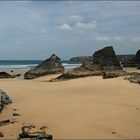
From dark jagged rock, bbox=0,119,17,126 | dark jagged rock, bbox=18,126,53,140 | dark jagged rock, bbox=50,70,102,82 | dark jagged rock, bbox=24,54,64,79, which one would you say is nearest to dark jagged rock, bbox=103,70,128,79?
dark jagged rock, bbox=50,70,102,82

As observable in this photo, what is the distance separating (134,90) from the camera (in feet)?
54.1

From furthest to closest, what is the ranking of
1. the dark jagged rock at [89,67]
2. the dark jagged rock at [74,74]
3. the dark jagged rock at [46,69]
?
1. the dark jagged rock at [46,69]
2. the dark jagged rock at [89,67]
3. the dark jagged rock at [74,74]

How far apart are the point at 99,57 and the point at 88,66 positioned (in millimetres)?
2139

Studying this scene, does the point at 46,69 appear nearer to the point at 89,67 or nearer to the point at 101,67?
the point at 89,67

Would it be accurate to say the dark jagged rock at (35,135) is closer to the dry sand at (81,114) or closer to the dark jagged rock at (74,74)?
the dry sand at (81,114)

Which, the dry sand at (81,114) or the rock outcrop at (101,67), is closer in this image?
the dry sand at (81,114)

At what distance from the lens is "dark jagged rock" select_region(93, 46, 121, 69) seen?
28.3 meters

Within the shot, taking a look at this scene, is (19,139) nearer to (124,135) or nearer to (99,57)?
(124,135)

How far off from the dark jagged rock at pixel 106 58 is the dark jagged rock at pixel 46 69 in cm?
389

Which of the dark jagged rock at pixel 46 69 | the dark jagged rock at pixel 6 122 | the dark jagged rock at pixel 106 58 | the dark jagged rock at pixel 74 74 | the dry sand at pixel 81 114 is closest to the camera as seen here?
the dry sand at pixel 81 114

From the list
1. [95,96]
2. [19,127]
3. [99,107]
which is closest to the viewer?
[19,127]

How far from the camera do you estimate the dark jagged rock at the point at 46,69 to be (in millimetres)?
30288

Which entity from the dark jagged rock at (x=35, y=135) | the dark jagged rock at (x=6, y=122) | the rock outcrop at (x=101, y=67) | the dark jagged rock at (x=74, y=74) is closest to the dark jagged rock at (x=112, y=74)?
the rock outcrop at (x=101, y=67)

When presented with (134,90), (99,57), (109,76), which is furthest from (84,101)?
(99,57)
